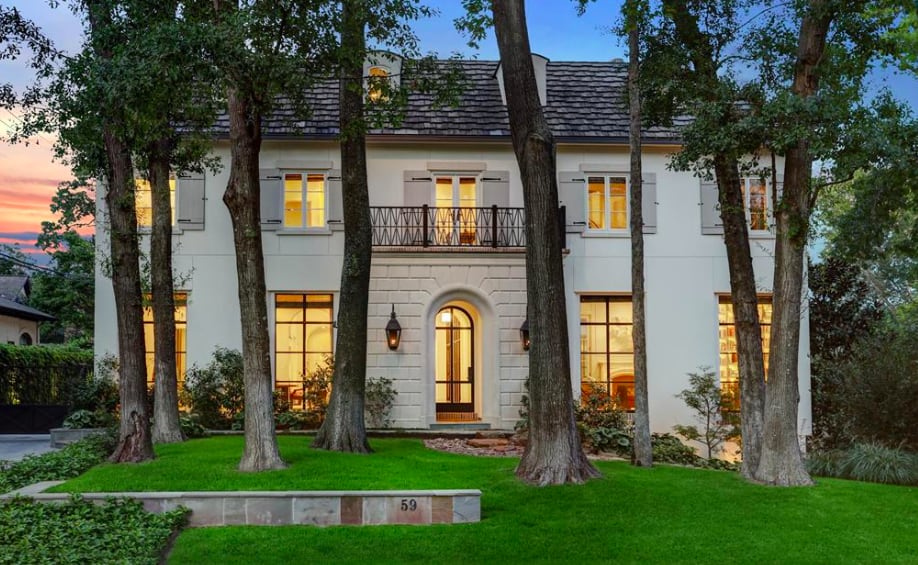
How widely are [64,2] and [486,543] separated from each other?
31.3 ft

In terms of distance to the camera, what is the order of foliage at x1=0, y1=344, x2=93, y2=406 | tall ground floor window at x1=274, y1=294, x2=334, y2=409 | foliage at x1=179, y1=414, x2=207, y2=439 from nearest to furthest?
foliage at x1=179, y1=414, x2=207, y2=439 → tall ground floor window at x1=274, y1=294, x2=334, y2=409 → foliage at x1=0, y1=344, x2=93, y2=406

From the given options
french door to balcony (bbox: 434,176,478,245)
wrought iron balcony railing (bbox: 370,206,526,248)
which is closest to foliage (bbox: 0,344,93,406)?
wrought iron balcony railing (bbox: 370,206,526,248)

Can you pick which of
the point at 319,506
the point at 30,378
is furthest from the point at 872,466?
the point at 30,378

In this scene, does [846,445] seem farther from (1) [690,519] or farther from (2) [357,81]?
(2) [357,81]

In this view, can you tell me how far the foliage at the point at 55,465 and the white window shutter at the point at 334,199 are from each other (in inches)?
250

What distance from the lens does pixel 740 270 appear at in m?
11.8

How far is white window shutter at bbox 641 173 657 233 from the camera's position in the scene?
17.6 metres

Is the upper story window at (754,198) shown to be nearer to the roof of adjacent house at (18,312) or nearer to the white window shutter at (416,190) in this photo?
the white window shutter at (416,190)

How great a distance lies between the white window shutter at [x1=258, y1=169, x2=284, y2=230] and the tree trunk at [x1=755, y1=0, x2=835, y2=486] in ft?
33.5

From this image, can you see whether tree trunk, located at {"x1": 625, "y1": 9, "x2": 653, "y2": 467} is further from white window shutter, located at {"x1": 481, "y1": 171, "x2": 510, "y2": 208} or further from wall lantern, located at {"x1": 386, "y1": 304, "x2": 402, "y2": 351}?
wall lantern, located at {"x1": 386, "y1": 304, "x2": 402, "y2": 351}

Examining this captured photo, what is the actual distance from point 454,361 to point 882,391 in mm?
8387

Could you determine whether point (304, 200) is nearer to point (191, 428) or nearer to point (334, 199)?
point (334, 199)

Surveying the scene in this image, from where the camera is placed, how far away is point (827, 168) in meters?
10.6

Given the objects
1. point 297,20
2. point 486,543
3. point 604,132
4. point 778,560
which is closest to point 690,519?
point 778,560
